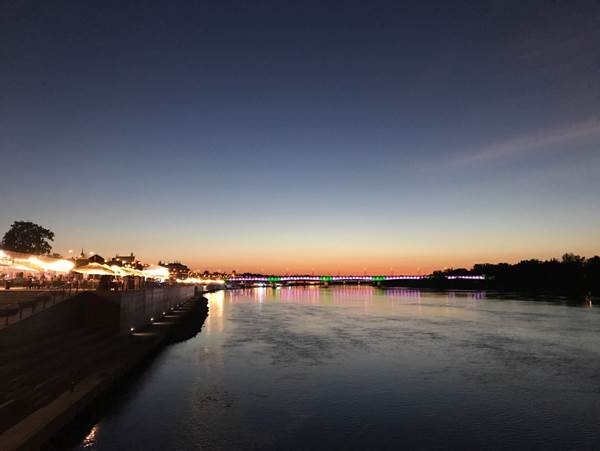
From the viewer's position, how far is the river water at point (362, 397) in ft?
55.9

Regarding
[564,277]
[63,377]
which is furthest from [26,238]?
[564,277]

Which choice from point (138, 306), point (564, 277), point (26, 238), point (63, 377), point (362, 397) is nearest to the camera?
point (63, 377)

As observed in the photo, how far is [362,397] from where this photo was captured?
23.2 m

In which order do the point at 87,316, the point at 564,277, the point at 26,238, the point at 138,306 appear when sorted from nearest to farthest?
the point at 87,316 < the point at 138,306 < the point at 26,238 < the point at 564,277

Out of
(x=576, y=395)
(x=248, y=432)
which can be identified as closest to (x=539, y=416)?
(x=576, y=395)

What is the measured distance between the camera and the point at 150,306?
42719 millimetres

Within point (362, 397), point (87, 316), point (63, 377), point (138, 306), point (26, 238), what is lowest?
point (362, 397)

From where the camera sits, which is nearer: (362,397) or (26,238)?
(362,397)

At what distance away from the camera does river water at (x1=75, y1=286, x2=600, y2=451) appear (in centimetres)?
1705

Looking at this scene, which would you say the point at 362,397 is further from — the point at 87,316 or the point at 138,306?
the point at 138,306

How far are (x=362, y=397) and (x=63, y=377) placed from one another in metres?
13.8

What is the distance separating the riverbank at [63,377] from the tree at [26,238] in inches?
3021

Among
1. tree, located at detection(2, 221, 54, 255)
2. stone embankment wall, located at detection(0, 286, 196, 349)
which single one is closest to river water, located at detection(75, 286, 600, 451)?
stone embankment wall, located at detection(0, 286, 196, 349)

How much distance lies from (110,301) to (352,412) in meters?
17.6
